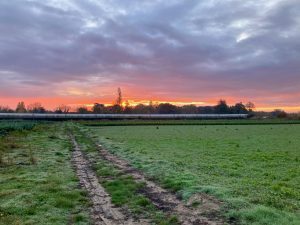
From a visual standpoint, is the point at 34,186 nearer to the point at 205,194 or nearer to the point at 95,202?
the point at 95,202

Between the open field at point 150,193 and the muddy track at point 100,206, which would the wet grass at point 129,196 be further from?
the muddy track at point 100,206

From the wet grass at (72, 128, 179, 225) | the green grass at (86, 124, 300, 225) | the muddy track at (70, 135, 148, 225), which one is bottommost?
the muddy track at (70, 135, 148, 225)

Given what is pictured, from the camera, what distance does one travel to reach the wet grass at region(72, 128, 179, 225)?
11188mm

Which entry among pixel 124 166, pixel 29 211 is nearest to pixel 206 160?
pixel 124 166

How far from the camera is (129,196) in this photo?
45.7 feet

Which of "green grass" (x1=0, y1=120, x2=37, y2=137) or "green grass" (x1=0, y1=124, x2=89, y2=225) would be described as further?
"green grass" (x1=0, y1=120, x2=37, y2=137)

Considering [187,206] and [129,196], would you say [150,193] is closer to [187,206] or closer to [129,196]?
[129,196]

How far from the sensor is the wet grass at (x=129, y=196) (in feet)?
36.7

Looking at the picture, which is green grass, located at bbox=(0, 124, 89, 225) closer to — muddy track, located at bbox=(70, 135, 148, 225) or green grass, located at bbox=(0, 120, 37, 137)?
muddy track, located at bbox=(70, 135, 148, 225)

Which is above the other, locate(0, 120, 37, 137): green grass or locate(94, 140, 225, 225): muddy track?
locate(0, 120, 37, 137): green grass

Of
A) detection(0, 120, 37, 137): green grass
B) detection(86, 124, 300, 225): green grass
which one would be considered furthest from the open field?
detection(0, 120, 37, 137): green grass

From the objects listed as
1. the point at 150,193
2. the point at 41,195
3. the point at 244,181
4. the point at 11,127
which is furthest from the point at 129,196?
the point at 11,127

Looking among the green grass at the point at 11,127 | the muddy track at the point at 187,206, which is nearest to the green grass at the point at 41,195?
the muddy track at the point at 187,206

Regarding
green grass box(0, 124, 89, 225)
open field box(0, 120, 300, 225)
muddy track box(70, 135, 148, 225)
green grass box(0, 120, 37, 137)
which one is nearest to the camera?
muddy track box(70, 135, 148, 225)
